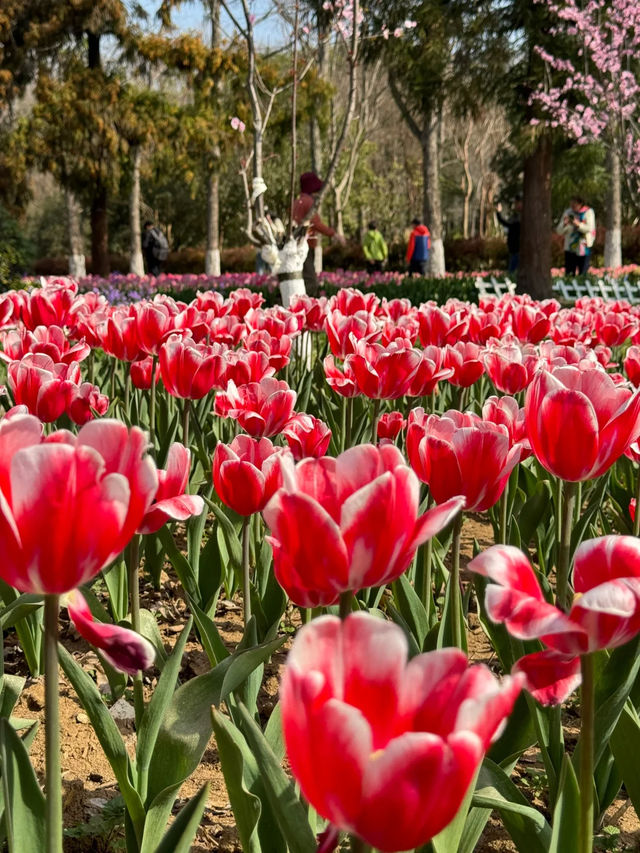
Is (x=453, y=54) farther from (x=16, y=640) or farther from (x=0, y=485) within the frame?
(x=0, y=485)

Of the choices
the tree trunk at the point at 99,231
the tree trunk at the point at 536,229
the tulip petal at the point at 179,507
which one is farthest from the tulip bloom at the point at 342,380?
the tree trunk at the point at 99,231

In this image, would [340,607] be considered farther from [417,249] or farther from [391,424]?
[417,249]

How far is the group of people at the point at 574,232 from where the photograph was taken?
1630cm

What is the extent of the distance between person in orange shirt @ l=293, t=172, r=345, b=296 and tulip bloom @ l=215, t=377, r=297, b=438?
5.78 meters

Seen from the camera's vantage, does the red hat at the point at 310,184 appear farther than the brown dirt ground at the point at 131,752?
Yes

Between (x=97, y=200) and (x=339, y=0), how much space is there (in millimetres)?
17468

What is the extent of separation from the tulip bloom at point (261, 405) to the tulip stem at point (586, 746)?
4.23 ft

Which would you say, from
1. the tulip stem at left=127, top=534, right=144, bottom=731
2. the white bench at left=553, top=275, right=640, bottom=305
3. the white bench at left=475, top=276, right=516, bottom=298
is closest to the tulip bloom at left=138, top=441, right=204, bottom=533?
the tulip stem at left=127, top=534, right=144, bottom=731

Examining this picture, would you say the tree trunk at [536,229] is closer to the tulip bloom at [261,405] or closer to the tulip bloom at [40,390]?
the tulip bloom at [261,405]

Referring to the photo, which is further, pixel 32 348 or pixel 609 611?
pixel 32 348

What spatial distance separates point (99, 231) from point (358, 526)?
2644cm

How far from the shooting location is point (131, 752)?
2.09 m

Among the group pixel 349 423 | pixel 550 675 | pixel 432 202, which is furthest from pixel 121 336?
pixel 432 202

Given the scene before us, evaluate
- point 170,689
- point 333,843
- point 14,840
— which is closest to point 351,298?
point 170,689
